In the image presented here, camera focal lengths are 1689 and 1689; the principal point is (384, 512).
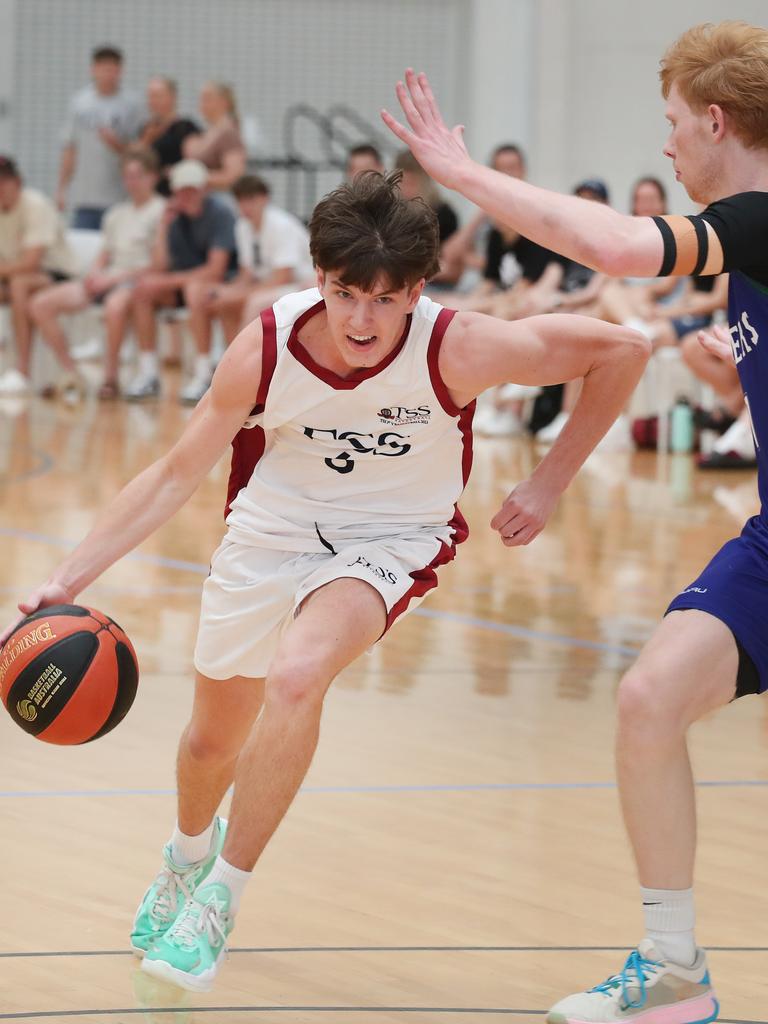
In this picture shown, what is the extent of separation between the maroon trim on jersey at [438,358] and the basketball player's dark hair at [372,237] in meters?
0.16

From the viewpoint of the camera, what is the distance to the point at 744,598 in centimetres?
312

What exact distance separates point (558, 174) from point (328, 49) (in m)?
4.40

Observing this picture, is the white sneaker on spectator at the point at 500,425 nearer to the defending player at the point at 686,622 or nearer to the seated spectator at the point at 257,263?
the seated spectator at the point at 257,263

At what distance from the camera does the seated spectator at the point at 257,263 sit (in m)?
14.0

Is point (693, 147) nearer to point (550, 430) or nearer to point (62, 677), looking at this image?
point (62, 677)

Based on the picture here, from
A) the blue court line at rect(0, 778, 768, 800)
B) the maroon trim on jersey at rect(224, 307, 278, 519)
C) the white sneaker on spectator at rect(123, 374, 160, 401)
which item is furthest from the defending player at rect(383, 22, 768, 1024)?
the white sneaker on spectator at rect(123, 374, 160, 401)

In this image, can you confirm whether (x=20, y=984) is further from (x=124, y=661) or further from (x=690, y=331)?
(x=690, y=331)

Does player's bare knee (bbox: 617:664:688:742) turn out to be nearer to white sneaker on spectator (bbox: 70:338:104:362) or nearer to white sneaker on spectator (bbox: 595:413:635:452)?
white sneaker on spectator (bbox: 595:413:635:452)

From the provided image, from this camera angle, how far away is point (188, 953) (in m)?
3.21

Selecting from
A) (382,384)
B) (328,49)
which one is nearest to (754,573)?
(382,384)

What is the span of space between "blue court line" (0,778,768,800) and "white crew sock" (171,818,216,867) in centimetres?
102

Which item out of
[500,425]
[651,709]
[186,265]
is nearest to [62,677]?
[651,709]

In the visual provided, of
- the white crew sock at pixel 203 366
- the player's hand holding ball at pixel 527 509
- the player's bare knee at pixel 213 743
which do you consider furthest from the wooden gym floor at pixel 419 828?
the white crew sock at pixel 203 366

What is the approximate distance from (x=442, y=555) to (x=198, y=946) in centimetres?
99
